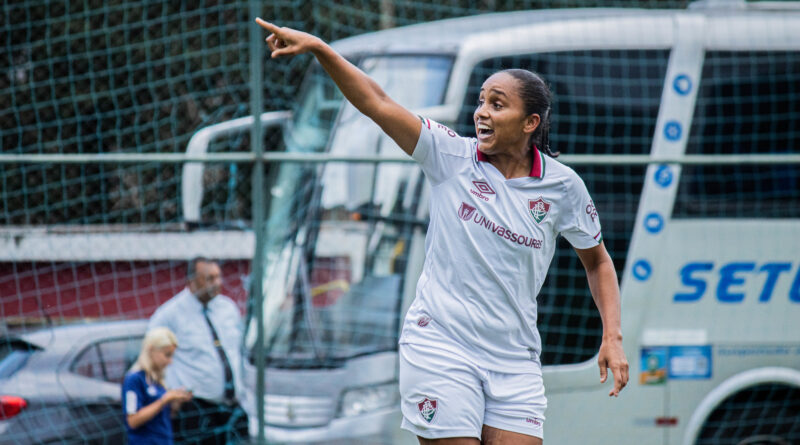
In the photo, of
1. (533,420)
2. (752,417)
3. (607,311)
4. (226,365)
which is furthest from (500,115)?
(752,417)

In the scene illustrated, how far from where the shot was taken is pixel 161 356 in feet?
18.1

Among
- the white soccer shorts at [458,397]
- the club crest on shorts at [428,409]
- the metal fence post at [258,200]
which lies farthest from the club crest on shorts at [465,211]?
the metal fence post at [258,200]

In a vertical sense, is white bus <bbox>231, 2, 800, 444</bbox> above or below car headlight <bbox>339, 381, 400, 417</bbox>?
above

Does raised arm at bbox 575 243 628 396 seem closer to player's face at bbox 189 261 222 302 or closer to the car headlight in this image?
the car headlight

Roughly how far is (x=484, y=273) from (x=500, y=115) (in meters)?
0.53

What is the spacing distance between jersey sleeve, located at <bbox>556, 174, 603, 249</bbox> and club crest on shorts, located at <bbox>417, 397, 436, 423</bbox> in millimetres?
762

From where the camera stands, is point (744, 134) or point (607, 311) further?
point (744, 134)

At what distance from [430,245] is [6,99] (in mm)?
10141

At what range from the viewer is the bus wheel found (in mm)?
6078

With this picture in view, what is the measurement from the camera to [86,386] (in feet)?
20.6

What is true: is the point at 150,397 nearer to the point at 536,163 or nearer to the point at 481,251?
the point at 481,251

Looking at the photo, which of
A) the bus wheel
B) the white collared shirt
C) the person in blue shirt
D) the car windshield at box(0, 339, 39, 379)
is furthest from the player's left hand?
the car windshield at box(0, 339, 39, 379)

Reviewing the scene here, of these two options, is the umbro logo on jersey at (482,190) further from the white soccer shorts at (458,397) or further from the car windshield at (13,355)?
the car windshield at (13,355)

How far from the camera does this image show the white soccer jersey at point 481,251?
10.2 feet
